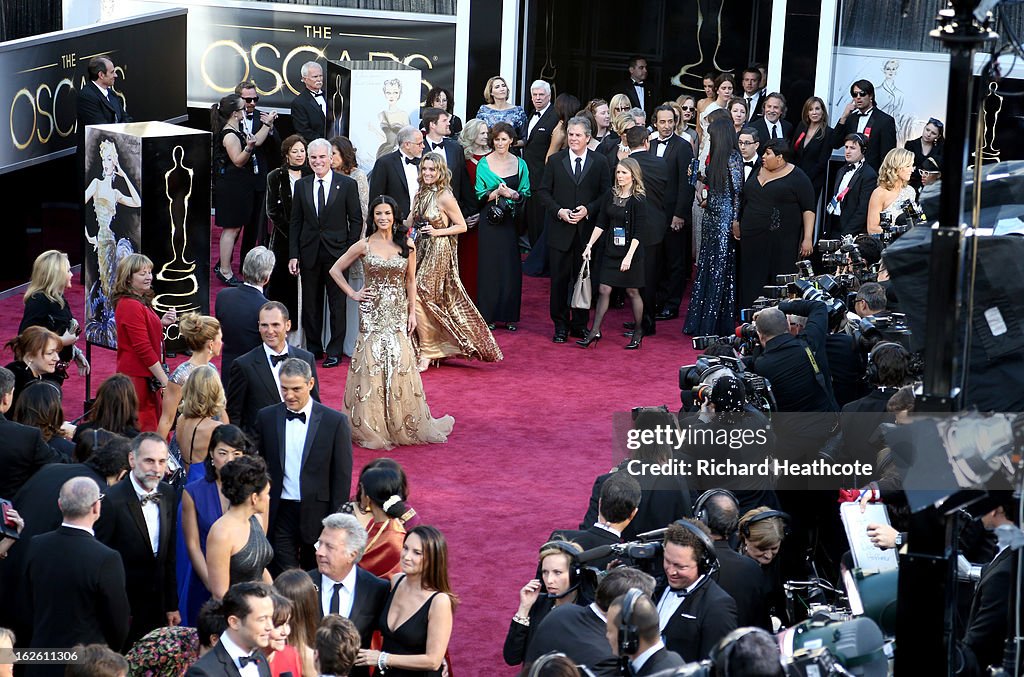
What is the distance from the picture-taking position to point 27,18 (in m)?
15.4

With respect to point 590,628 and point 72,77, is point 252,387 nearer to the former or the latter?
point 590,628

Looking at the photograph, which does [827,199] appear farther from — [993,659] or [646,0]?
[993,659]

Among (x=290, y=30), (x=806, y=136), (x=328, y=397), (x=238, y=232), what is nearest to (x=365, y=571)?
(x=328, y=397)

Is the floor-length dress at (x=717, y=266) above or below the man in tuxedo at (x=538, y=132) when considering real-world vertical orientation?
below

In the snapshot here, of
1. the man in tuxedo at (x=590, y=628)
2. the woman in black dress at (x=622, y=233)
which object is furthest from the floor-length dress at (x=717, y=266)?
the man in tuxedo at (x=590, y=628)

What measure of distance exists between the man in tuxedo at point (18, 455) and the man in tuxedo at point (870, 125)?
31.1ft

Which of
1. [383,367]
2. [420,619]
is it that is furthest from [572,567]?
[383,367]

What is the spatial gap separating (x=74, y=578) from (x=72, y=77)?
8788 millimetres

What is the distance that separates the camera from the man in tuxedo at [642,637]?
4449 millimetres

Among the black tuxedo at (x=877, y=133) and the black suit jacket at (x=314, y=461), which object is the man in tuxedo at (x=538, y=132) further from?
the black suit jacket at (x=314, y=461)

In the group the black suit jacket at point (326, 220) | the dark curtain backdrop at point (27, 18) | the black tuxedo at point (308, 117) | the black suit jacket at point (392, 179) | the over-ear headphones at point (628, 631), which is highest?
the dark curtain backdrop at point (27, 18)

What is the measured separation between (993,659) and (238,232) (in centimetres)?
969

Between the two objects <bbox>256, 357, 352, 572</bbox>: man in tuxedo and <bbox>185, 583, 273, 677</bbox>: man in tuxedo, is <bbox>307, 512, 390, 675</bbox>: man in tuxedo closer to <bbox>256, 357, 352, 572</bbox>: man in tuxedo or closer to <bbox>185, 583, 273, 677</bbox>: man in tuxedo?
<bbox>185, 583, 273, 677</bbox>: man in tuxedo

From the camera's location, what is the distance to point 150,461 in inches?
233
